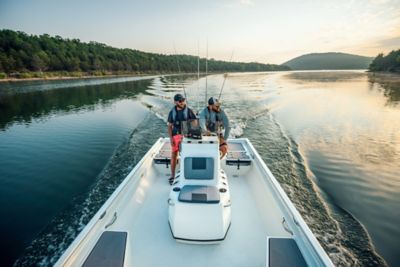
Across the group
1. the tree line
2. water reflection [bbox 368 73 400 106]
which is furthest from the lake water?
the tree line

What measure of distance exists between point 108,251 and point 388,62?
299 feet

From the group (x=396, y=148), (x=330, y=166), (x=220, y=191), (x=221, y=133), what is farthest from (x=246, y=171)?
(x=396, y=148)

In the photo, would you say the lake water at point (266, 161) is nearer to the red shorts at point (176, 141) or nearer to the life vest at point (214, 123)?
the red shorts at point (176, 141)

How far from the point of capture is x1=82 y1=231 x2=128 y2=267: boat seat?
2273mm

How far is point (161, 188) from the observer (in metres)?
4.61

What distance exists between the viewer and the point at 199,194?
310 centimetres

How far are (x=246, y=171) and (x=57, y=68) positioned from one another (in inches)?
2388

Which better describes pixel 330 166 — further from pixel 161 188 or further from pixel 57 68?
pixel 57 68

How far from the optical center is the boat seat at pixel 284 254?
230cm

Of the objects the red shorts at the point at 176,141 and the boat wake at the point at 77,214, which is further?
the red shorts at the point at 176,141

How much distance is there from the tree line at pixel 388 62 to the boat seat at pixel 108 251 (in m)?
78.5

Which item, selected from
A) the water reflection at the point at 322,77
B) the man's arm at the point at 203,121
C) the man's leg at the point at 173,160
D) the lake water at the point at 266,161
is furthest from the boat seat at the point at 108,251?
the water reflection at the point at 322,77

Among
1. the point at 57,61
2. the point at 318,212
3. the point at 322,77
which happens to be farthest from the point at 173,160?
the point at 57,61

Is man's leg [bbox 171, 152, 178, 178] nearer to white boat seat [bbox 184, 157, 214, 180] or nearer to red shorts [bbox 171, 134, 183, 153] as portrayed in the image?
red shorts [bbox 171, 134, 183, 153]
